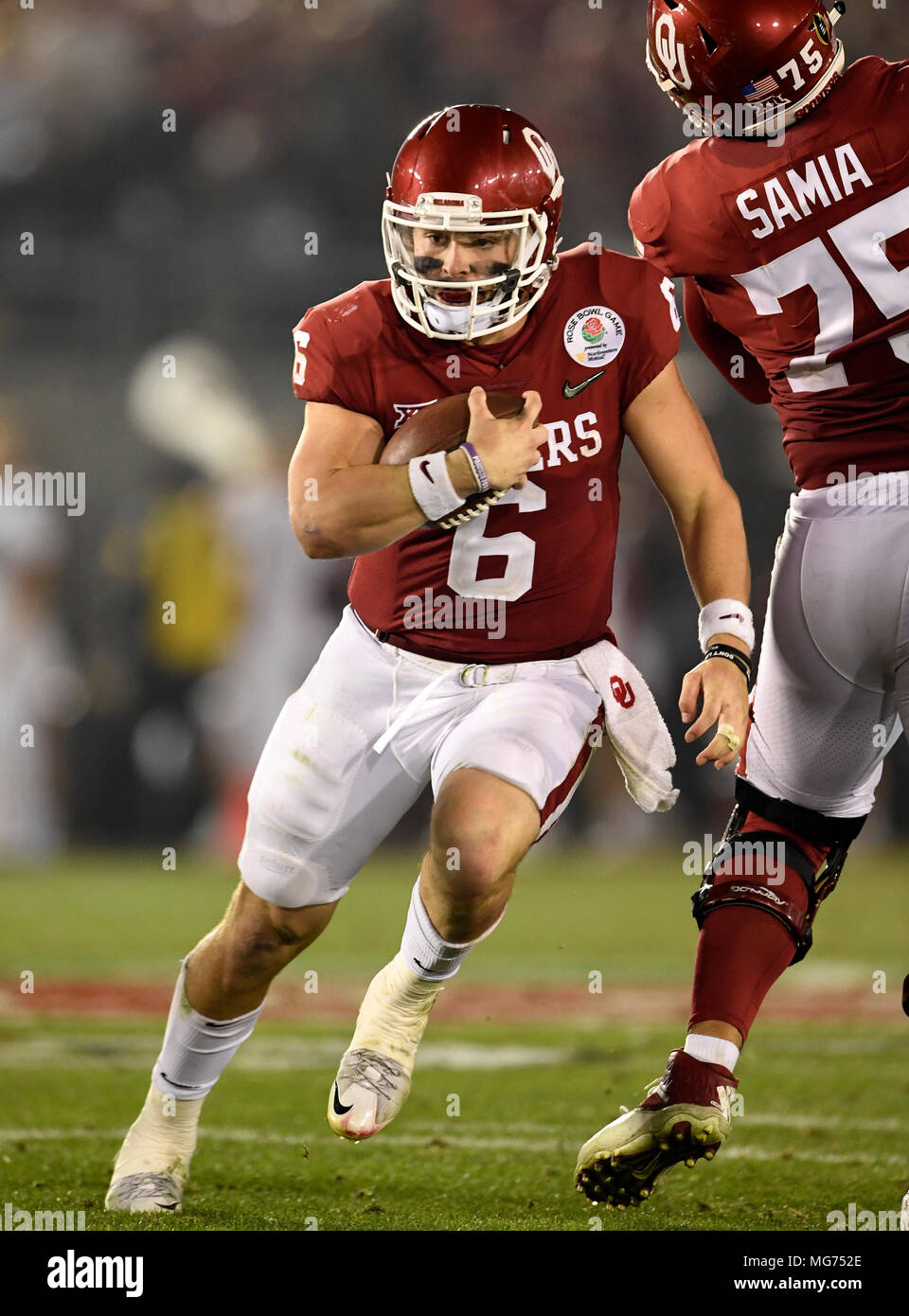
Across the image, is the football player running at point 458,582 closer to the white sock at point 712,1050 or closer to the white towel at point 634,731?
the white towel at point 634,731

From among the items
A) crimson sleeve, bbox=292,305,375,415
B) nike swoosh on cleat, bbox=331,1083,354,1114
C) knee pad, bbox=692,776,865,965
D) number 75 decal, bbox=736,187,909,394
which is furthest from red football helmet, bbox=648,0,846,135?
nike swoosh on cleat, bbox=331,1083,354,1114

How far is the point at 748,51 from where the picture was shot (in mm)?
2508

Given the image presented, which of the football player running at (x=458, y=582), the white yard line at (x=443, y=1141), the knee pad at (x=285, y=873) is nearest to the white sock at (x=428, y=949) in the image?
the football player running at (x=458, y=582)

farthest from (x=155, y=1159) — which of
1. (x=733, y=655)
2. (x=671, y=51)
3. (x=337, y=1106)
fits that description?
(x=671, y=51)

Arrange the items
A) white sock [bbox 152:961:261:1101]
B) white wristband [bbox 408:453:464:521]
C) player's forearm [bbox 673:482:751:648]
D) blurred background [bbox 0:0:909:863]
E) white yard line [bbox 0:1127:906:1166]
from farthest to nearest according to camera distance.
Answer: blurred background [bbox 0:0:909:863] → white yard line [bbox 0:1127:906:1166] → white sock [bbox 152:961:261:1101] → player's forearm [bbox 673:482:751:648] → white wristband [bbox 408:453:464:521]

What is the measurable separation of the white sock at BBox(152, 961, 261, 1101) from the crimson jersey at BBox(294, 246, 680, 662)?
2.42 feet

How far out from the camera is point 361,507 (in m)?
2.51

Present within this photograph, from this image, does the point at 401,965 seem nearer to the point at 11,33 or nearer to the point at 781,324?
the point at 781,324

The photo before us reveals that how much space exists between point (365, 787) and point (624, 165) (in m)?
7.74

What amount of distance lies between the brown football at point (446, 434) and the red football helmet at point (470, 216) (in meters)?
0.14

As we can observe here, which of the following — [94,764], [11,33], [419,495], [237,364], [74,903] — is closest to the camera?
[419,495]

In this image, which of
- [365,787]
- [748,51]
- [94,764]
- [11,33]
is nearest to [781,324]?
[748,51]

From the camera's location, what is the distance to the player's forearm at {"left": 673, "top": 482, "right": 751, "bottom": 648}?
2.70 metres

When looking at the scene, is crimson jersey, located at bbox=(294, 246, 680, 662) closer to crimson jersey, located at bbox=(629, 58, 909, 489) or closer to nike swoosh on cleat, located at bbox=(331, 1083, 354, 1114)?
crimson jersey, located at bbox=(629, 58, 909, 489)
